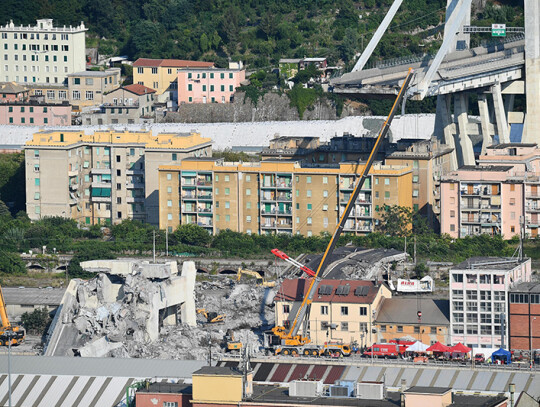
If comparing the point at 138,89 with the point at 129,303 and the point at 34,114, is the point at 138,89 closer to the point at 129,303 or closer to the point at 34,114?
the point at 34,114

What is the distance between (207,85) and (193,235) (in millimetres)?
25125

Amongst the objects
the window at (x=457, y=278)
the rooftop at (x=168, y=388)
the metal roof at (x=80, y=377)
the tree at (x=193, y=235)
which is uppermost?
the tree at (x=193, y=235)

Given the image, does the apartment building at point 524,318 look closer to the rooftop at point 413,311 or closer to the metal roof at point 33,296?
the rooftop at point 413,311

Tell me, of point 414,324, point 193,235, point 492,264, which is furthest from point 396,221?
point 414,324

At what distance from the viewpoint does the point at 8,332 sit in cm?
5866

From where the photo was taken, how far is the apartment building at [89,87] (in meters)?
97.1

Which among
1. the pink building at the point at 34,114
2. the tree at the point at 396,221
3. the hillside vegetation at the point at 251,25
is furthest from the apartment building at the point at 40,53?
the tree at the point at 396,221

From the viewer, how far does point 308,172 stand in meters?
70.8

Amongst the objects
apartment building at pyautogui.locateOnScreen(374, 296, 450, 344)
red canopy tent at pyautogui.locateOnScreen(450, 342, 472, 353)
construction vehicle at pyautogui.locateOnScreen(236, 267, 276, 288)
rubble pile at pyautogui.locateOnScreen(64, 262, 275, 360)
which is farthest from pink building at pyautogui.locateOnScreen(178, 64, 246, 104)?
red canopy tent at pyautogui.locateOnScreen(450, 342, 472, 353)

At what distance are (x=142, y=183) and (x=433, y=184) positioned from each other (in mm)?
11872

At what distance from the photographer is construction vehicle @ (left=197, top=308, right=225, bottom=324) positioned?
6025cm

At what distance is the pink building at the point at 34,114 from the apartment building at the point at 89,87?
398 centimetres

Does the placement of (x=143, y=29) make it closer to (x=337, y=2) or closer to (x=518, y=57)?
(x=337, y=2)

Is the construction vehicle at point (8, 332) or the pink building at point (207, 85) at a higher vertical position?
the pink building at point (207, 85)
